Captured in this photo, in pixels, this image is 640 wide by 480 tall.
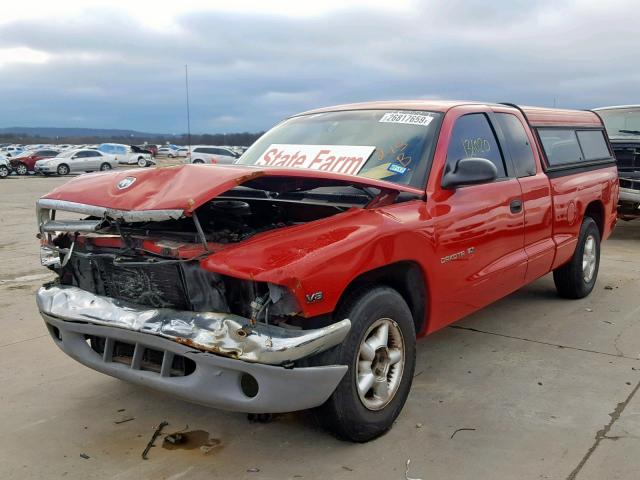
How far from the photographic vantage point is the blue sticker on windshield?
3.87 metres

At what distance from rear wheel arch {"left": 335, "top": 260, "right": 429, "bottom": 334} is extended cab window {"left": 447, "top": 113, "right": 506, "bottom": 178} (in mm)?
845

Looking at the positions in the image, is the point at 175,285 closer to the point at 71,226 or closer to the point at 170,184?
the point at 170,184

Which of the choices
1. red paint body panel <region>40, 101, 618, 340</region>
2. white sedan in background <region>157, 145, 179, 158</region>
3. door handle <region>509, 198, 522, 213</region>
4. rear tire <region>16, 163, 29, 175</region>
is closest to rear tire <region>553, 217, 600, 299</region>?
red paint body panel <region>40, 101, 618, 340</region>

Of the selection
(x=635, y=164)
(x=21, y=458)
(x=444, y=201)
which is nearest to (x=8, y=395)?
(x=21, y=458)

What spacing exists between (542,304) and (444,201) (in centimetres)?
275

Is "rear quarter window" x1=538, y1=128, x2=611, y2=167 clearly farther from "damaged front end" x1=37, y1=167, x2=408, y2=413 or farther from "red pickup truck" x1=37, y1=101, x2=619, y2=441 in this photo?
"damaged front end" x1=37, y1=167, x2=408, y2=413

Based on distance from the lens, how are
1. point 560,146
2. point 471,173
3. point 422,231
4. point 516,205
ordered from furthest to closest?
1. point 560,146
2. point 516,205
3. point 471,173
4. point 422,231

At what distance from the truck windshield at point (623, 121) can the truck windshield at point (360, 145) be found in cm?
746

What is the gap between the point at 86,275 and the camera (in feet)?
11.2

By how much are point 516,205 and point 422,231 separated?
1.31 meters

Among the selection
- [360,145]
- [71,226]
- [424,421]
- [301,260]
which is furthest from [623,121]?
[71,226]

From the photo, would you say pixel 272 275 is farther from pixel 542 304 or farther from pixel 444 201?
pixel 542 304

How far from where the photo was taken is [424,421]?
138 inches

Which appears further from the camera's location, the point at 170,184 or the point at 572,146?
the point at 572,146
